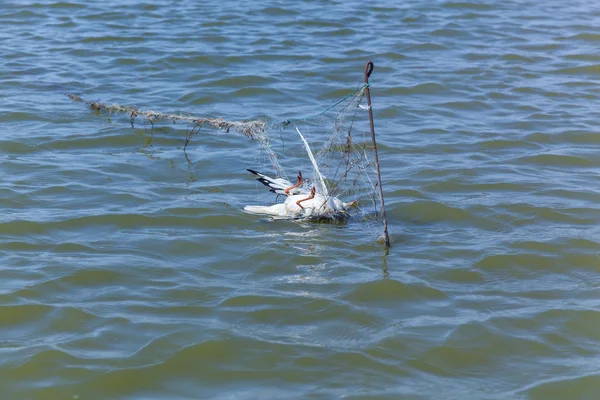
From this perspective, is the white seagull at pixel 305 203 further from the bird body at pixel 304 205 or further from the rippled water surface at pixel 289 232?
the rippled water surface at pixel 289 232

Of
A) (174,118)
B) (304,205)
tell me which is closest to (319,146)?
(174,118)

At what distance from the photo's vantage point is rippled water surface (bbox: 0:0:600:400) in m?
5.04

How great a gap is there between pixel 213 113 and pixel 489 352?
17.2 feet

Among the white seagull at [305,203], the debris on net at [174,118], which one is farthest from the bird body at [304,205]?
the debris on net at [174,118]

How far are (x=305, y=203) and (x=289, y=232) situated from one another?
27cm

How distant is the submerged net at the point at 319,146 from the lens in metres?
7.18

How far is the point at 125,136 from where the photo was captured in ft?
28.9

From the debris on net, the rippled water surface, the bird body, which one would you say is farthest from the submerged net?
the rippled water surface

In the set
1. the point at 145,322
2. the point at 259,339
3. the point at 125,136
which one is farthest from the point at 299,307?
the point at 125,136

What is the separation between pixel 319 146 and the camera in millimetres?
8531

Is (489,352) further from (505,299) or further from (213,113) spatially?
(213,113)

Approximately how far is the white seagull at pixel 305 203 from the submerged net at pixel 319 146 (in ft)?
0.30

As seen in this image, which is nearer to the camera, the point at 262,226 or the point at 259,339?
the point at 259,339

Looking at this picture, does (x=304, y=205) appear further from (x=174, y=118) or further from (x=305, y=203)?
(x=174, y=118)
